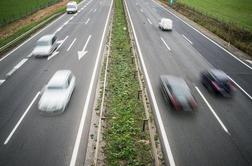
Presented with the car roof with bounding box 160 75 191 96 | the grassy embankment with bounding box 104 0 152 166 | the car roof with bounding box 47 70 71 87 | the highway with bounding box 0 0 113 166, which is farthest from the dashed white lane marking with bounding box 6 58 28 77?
the car roof with bounding box 160 75 191 96

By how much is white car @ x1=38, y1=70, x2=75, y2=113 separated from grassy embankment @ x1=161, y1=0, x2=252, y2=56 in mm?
21353

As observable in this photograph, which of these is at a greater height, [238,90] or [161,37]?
[161,37]

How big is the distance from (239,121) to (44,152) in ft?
39.0

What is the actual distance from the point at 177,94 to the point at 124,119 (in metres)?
3.91

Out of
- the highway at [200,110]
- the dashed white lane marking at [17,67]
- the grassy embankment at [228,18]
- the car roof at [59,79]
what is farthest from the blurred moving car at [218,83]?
the dashed white lane marking at [17,67]

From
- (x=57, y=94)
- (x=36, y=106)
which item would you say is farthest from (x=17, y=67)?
(x=57, y=94)

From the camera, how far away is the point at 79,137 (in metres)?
12.8

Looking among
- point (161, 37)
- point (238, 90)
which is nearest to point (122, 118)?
point (238, 90)

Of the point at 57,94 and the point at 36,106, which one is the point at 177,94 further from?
the point at 36,106

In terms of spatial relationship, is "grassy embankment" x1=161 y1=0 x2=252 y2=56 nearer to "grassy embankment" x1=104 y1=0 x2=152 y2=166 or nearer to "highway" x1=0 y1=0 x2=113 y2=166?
"grassy embankment" x1=104 y1=0 x2=152 y2=166

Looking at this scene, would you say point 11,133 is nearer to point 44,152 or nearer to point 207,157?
point 44,152

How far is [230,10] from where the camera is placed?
171 feet

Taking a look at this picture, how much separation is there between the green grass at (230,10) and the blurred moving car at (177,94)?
28.3 m

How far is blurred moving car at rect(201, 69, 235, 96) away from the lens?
16625 mm
